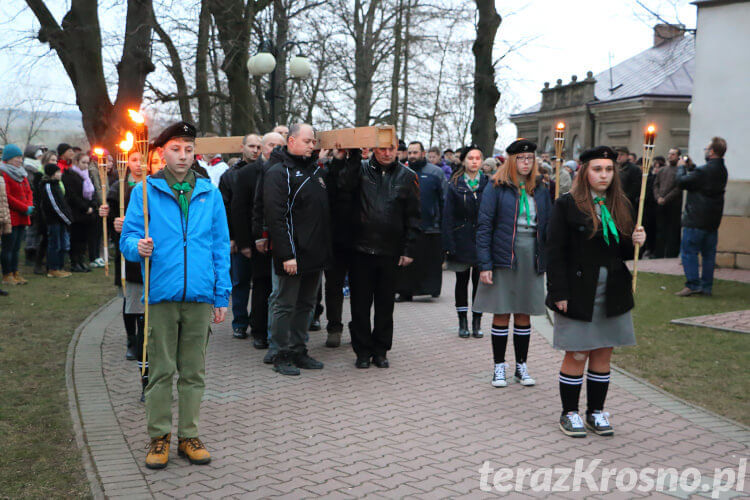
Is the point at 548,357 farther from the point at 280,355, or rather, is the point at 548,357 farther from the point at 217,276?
the point at 217,276

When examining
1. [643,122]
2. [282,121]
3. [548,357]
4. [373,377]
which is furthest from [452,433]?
[643,122]

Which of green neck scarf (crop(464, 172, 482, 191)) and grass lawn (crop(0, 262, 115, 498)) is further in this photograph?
green neck scarf (crop(464, 172, 482, 191))

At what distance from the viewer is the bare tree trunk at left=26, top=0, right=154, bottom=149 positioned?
16906 millimetres

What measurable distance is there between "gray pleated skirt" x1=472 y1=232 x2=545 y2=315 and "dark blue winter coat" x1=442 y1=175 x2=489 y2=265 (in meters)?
2.15

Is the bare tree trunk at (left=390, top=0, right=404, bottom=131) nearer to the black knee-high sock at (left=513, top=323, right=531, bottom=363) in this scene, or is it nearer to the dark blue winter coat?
the dark blue winter coat

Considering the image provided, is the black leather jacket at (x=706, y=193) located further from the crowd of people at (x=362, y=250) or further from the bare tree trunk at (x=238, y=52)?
the bare tree trunk at (x=238, y=52)

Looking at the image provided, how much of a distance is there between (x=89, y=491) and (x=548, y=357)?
4.95m

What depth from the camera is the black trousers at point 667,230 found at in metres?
16.9

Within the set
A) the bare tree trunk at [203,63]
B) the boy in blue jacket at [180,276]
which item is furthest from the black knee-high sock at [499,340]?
the bare tree trunk at [203,63]

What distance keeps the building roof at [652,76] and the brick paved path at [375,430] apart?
38820 millimetres

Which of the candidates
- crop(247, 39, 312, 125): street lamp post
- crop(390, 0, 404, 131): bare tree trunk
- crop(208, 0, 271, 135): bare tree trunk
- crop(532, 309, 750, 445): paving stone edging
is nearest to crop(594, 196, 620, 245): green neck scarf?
crop(532, 309, 750, 445): paving stone edging

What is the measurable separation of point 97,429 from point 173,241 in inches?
67.0

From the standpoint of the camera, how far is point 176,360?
510 centimetres

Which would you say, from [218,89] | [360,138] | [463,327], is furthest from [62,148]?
[218,89]
